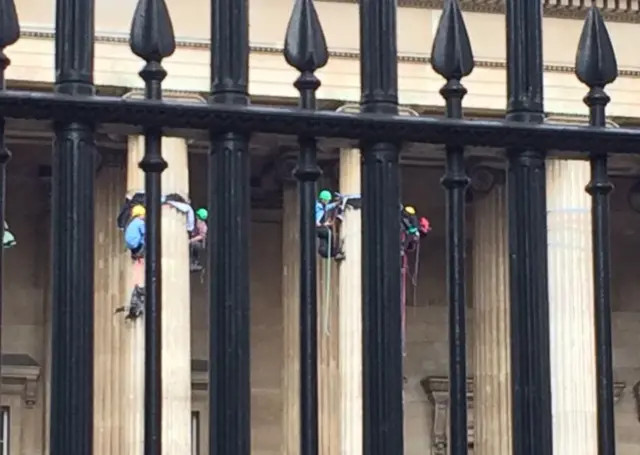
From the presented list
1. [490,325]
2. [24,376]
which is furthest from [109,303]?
[490,325]

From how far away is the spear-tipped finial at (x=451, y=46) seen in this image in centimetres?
383

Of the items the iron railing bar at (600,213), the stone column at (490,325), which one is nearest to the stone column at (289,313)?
the stone column at (490,325)

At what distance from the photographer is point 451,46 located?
384 cm

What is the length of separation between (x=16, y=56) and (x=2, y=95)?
18.5 meters

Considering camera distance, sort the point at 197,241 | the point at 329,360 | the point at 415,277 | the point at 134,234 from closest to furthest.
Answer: the point at 134,234
the point at 197,241
the point at 329,360
the point at 415,277

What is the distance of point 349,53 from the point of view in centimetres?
2288

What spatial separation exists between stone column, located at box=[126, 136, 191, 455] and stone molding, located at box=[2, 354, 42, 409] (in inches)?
131

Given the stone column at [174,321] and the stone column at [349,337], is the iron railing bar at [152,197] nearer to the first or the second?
the stone column at [174,321]

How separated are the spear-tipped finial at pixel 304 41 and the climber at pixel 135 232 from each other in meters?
12.4

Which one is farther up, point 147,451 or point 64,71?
point 64,71

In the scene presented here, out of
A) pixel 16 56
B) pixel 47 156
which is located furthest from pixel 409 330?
pixel 16 56

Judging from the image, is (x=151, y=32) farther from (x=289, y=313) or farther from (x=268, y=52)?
(x=289, y=313)

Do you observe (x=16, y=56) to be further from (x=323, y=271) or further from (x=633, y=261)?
(x=633, y=261)

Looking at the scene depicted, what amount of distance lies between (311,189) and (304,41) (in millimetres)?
298
